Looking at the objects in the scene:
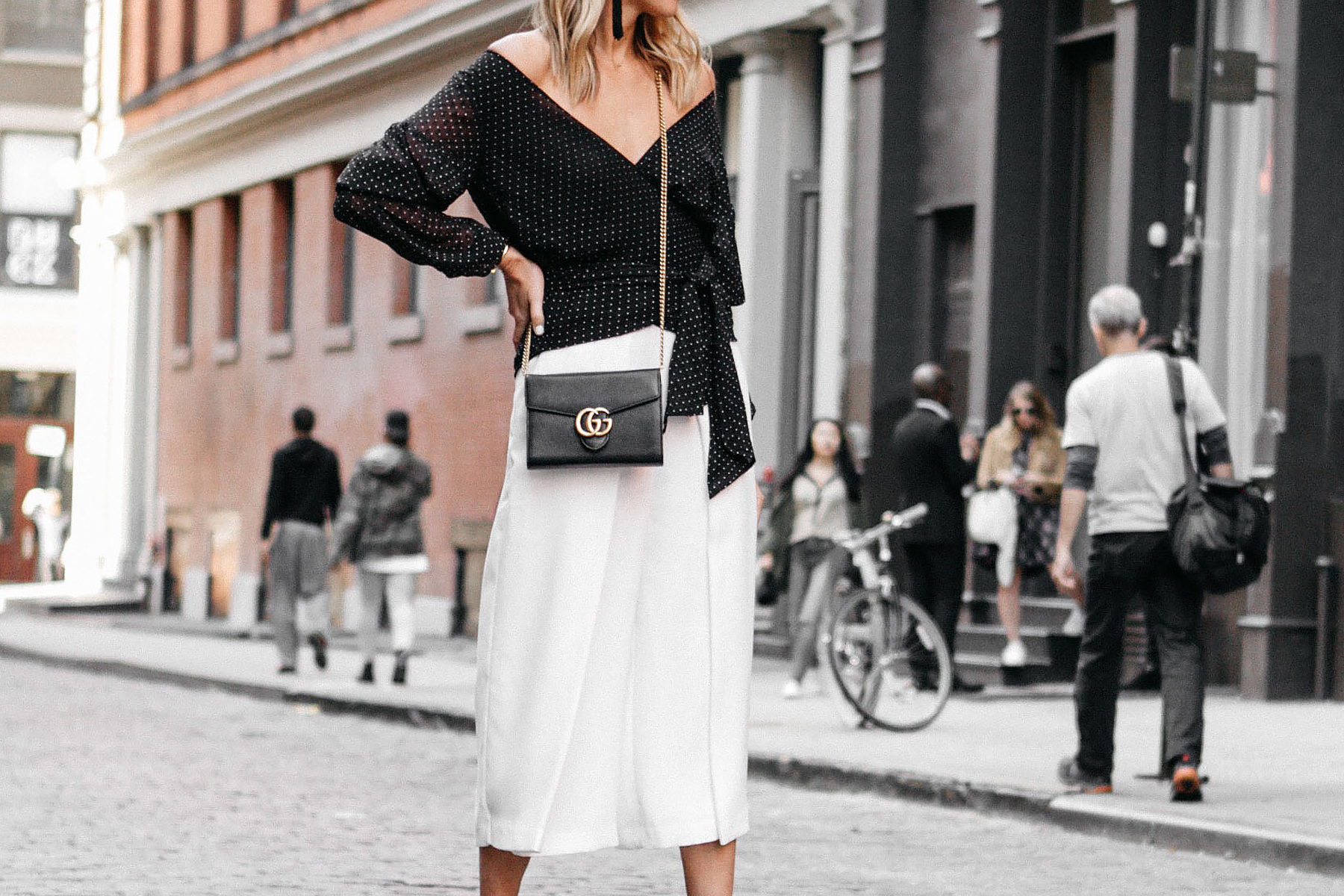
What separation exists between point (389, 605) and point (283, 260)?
1391 centimetres

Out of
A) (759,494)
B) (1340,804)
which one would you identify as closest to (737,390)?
(759,494)

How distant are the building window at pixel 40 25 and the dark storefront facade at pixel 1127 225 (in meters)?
28.1

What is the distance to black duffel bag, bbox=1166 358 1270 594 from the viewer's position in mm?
8539

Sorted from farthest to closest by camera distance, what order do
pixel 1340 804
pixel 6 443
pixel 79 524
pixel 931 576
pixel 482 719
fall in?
pixel 6 443 < pixel 79 524 < pixel 931 576 < pixel 1340 804 < pixel 482 719

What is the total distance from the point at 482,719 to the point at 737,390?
71 centimetres

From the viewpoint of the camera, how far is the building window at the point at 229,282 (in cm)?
3084

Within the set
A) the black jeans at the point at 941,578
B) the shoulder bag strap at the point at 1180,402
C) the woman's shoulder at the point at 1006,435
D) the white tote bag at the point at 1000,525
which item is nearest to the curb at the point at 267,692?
the black jeans at the point at 941,578

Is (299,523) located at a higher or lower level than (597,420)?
lower

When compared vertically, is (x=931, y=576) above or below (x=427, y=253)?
below

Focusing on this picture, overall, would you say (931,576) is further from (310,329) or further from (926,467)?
(310,329)

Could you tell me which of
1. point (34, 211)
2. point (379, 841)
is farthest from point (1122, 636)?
point (34, 211)

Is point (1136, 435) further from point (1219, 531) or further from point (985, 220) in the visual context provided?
point (985, 220)

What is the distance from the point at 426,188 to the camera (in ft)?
13.1

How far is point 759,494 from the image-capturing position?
4203 mm
